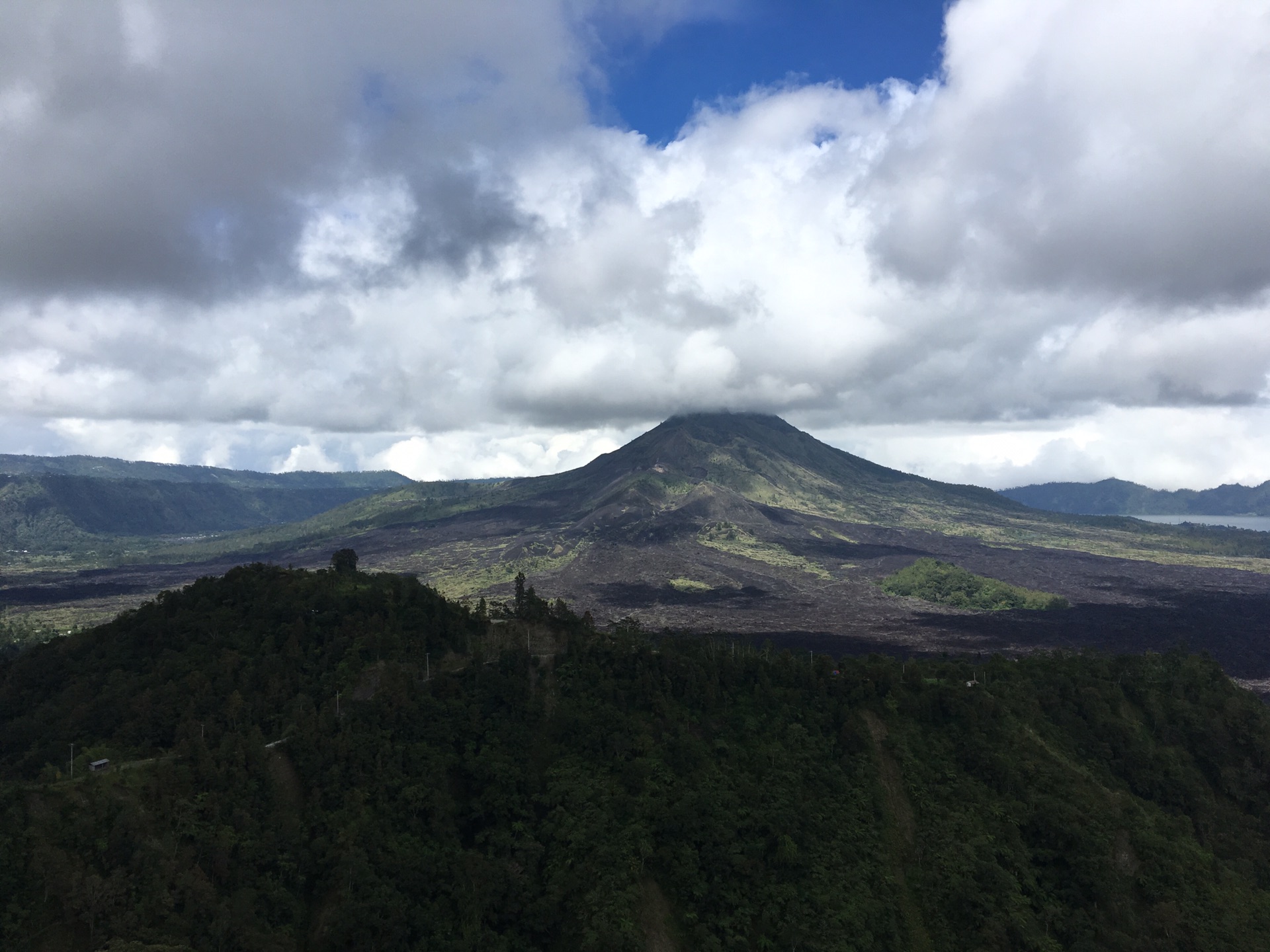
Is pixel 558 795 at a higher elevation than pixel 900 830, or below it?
higher

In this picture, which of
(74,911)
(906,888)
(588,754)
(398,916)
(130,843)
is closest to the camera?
(74,911)

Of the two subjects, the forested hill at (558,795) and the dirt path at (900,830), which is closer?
the forested hill at (558,795)

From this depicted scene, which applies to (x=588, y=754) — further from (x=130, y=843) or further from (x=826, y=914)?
(x=130, y=843)

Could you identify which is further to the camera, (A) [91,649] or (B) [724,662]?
(B) [724,662]

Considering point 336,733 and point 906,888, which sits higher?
point 336,733

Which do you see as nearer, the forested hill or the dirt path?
the forested hill

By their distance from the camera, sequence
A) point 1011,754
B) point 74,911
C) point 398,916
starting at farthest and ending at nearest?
point 1011,754 → point 398,916 → point 74,911

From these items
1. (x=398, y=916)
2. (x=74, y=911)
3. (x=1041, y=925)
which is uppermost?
(x=74, y=911)

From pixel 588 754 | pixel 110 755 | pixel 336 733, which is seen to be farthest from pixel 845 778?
pixel 110 755
